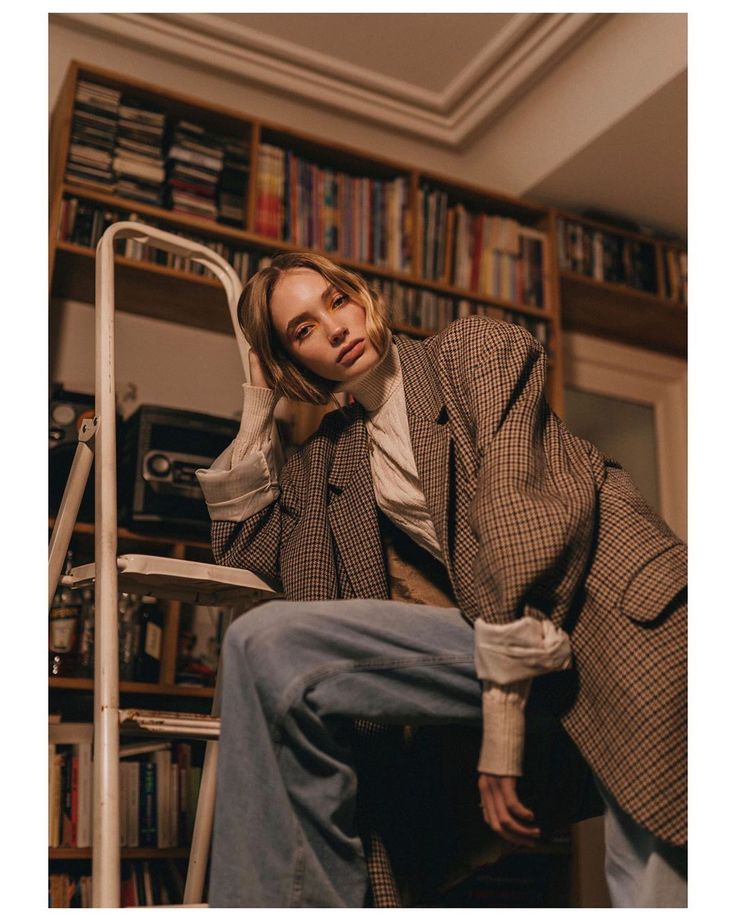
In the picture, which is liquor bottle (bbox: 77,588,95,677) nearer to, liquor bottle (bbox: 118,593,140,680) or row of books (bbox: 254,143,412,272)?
liquor bottle (bbox: 118,593,140,680)

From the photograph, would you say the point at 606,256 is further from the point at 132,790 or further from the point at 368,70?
the point at 132,790

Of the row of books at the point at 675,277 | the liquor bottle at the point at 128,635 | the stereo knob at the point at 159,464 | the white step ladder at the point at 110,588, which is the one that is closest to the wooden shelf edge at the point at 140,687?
the liquor bottle at the point at 128,635

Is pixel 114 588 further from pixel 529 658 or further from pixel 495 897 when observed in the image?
pixel 495 897

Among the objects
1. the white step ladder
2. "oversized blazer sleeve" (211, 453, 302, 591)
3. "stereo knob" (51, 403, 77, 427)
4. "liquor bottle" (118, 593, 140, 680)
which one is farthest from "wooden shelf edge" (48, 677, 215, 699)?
"oversized blazer sleeve" (211, 453, 302, 591)

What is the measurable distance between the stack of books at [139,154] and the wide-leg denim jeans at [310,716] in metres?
1.93

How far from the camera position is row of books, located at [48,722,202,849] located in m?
2.32

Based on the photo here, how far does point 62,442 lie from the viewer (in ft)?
8.07

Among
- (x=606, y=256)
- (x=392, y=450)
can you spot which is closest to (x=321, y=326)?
(x=392, y=450)

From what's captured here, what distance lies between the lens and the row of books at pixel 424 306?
3.08m

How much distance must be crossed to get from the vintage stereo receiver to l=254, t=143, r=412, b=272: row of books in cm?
76

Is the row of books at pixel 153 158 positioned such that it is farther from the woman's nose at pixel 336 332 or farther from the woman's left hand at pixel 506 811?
the woman's left hand at pixel 506 811

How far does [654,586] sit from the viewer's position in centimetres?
118
